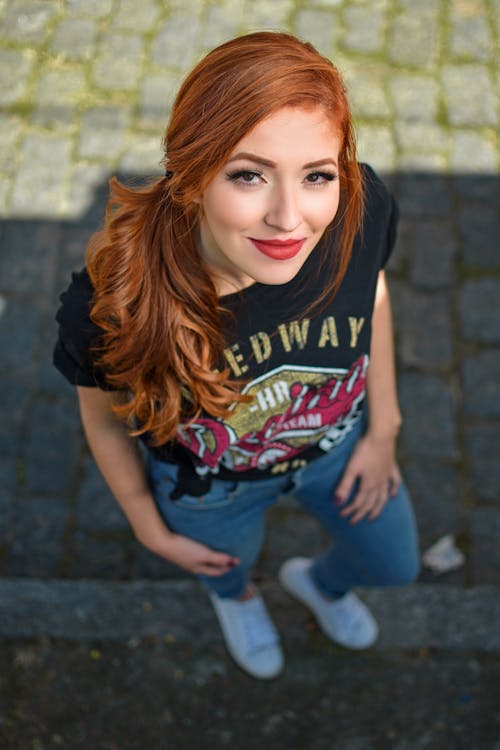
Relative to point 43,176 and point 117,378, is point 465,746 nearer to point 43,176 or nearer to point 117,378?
point 117,378

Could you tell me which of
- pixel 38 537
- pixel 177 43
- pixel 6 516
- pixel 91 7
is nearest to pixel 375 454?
pixel 38 537

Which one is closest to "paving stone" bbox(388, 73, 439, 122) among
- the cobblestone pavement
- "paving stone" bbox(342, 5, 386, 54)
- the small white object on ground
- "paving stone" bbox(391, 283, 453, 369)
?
the cobblestone pavement

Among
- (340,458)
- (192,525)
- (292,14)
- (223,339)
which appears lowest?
(192,525)

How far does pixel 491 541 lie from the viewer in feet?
11.1

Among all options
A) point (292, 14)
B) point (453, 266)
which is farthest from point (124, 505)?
point (292, 14)

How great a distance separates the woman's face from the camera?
60.8 inches

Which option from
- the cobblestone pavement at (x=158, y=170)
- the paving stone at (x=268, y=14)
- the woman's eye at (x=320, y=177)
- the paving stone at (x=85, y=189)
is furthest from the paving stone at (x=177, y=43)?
the woman's eye at (x=320, y=177)

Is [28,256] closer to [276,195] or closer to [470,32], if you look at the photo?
[276,195]

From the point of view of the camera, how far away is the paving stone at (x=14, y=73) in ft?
14.9

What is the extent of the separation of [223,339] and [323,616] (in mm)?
1683

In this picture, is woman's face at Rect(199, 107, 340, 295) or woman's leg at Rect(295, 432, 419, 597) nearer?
woman's face at Rect(199, 107, 340, 295)

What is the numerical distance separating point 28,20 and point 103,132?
105 cm

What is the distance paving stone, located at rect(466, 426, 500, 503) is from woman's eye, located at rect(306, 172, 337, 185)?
2196 mm

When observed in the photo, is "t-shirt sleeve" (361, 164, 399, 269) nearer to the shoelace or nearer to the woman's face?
the woman's face
